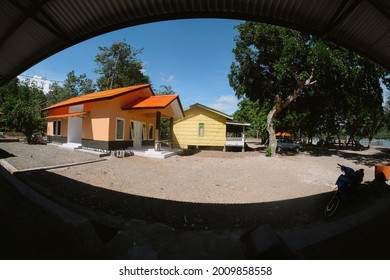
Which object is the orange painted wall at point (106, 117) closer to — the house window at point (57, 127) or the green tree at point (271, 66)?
the house window at point (57, 127)

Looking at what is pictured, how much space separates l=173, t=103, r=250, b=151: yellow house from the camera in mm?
24312

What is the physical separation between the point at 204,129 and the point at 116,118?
1105 cm

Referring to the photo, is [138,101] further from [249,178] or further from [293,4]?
[293,4]

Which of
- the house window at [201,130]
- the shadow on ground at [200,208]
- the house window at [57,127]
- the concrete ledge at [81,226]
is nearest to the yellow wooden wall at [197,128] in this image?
the house window at [201,130]

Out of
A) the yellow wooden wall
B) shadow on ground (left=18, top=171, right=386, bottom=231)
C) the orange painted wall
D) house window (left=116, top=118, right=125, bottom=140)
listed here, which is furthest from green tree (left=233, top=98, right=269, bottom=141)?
shadow on ground (left=18, top=171, right=386, bottom=231)

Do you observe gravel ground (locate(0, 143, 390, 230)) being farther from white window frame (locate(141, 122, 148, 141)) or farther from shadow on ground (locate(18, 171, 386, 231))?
white window frame (locate(141, 122, 148, 141))

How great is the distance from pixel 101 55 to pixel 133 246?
43688 millimetres

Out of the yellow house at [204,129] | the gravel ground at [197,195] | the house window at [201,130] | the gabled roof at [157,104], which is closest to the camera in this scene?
the gravel ground at [197,195]

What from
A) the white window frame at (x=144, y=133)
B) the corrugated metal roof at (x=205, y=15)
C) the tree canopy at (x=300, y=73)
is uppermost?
the tree canopy at (x=300, y=73)

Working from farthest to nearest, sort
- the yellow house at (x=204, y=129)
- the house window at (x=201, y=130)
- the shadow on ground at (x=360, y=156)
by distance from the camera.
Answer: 1. the house window at (x=201, y=130)
2. the yellow house at (x=204, y=129)
3. the shadow on ground at (x=360, y=156)

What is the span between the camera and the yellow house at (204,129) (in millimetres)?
24312

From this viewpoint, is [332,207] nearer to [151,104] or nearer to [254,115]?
[151,104]

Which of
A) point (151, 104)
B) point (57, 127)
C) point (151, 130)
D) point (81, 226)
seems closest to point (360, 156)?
point (151, 104)
